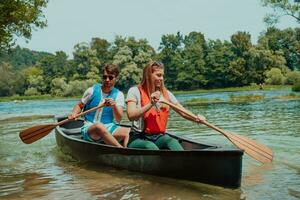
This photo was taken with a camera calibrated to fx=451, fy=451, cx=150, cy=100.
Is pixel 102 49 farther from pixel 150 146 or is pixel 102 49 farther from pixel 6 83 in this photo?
pixel 150 146

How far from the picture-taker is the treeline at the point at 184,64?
63.2 m

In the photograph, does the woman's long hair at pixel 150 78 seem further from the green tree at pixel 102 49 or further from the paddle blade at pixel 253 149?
the green tree at pixel 102 49

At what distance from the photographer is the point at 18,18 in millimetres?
18047

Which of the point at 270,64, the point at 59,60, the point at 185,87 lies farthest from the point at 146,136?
the point at 59,60

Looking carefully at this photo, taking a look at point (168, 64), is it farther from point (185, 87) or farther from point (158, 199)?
point (158, 199)

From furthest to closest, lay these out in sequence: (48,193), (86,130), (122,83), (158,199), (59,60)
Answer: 1. (59,60)
2. (122,83)
3. (86,130)
4. (48,193)
5. (158,199)

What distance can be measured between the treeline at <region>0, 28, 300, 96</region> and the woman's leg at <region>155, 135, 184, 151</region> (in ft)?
170

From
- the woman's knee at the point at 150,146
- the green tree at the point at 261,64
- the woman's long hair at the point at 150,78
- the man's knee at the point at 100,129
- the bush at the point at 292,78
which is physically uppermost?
the green tree at the point at 261,64

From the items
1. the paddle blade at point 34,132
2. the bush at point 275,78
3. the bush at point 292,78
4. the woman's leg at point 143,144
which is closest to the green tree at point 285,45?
the bush at point 275,78

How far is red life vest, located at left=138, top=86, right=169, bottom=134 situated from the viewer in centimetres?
561

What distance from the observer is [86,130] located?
6773 millimetres

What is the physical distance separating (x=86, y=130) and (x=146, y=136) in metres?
1.36

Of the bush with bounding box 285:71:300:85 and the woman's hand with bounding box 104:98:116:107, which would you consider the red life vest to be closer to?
the woman's hand with bounding box 104:98:116:107

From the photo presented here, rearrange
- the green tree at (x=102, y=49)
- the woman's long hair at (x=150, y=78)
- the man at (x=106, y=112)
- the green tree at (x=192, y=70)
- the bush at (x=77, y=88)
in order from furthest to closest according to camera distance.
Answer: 1. the green tree at (x=102, y=49)
2. the green tree at (x=192, y=70)
3. the bush at (x=77, y=88)
4. the man at (x=106, y=112)
5. the woman's long hair at (x=150, y=78)
